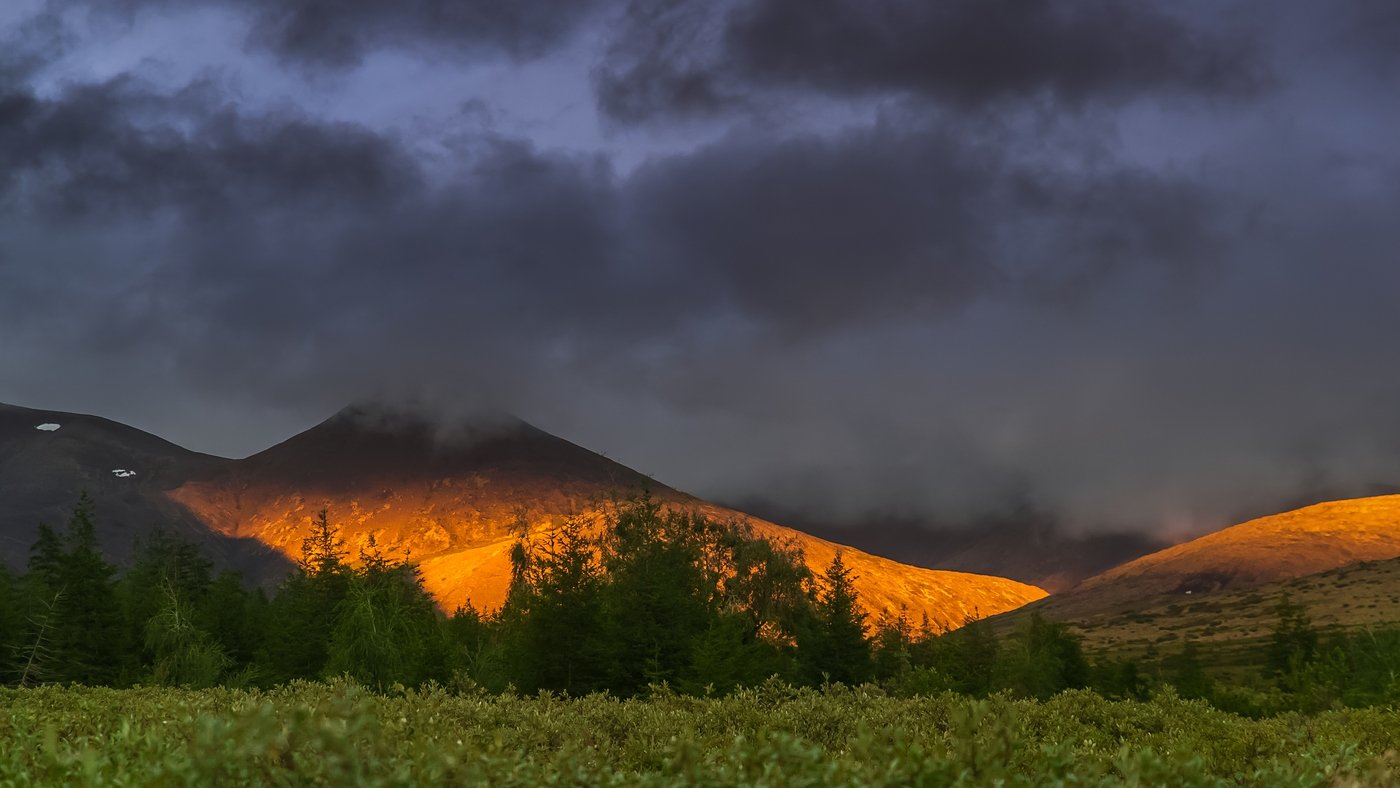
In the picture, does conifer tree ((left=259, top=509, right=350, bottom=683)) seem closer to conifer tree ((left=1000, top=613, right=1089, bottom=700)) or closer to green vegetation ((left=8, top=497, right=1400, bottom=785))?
green vegetation ((left=8, top=497, right=1400, bottom=785))

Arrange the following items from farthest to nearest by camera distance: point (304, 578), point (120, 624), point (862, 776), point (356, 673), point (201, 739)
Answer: point (304, 578) < point (120, 624) < point (356, 673) < point (862, 776) < point (201, 739)

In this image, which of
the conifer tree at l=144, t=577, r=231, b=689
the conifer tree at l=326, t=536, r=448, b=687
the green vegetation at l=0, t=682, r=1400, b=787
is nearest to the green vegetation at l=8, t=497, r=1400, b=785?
the green vegetation at l=0, t=682, r=1400, b=787

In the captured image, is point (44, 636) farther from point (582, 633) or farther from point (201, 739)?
point (201, 739)


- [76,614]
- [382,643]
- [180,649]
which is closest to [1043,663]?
[382,643]

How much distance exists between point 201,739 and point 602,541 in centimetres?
6847

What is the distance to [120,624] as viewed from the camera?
70.7m

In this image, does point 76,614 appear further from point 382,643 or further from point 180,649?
point 382,643

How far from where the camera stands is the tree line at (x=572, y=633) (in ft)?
171

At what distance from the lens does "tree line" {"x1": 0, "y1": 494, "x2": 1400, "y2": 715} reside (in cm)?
5216

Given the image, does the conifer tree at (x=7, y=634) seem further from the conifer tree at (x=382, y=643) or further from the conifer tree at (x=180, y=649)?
the conifer tree at (x=382, y=643)

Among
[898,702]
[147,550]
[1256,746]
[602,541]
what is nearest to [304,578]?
[602,541]

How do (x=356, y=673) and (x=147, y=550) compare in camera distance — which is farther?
(x=147, y=550)

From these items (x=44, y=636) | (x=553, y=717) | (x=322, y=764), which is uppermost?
(x=322, y=764)

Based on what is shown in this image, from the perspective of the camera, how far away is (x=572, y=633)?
2067 inches
